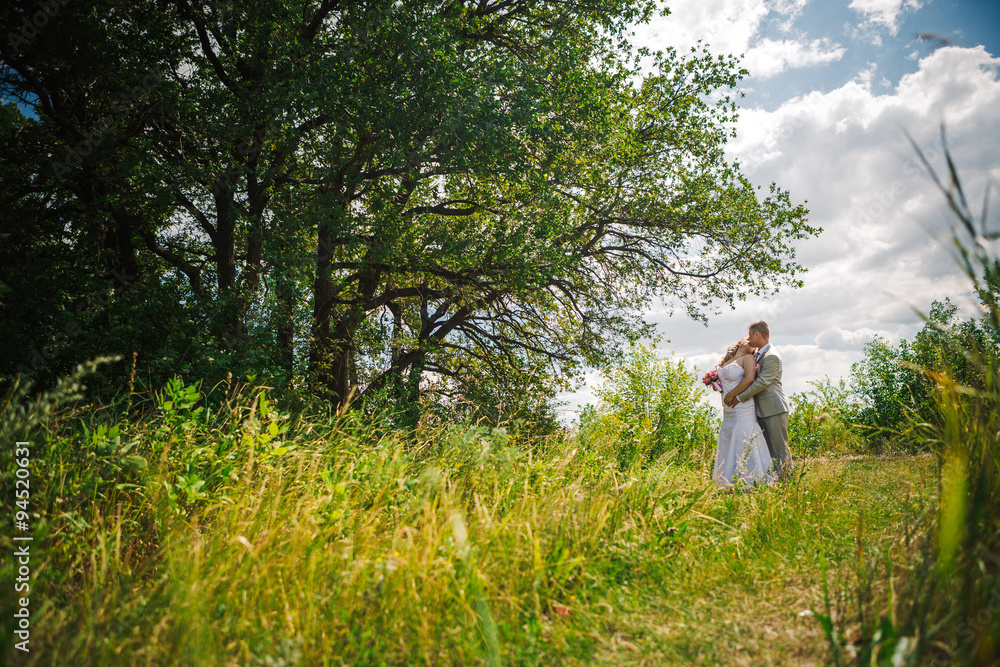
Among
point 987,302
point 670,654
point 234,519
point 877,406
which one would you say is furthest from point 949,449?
point 877,406

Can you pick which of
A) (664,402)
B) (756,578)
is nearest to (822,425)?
(664,402)

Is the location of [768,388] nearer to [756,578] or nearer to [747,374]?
[747,374]

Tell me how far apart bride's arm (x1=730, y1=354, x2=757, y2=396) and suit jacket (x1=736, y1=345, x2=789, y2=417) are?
0.05 metres

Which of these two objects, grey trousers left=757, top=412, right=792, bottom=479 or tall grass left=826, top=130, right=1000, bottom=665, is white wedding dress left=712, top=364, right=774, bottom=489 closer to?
grey trousers left=757, top=412, right=792, bottom=479

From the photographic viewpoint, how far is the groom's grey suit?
6160mm

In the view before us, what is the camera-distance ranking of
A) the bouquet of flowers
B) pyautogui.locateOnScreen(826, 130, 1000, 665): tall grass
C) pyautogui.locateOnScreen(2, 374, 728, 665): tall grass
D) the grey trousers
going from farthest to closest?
the bouquet of flowers
the grey trousers
pyautogui.locateOnScreen(2, 374, 728, 665): tall grass
pyautogui.locateOnScreen(826, 130, 1000, 665): tall grass

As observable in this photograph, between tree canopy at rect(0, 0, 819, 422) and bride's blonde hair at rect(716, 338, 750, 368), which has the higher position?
tree canopy at rect(0, 0, 819, 422)

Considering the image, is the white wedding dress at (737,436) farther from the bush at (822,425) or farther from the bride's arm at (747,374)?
the bush at (822,425)

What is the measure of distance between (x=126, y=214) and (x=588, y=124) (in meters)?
7.36

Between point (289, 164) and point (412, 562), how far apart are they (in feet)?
24.9

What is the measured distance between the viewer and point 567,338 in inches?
435

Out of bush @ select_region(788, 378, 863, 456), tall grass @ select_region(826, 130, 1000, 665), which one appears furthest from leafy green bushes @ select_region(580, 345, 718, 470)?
tall grass @ select_region(826, 130, 1000, 665)

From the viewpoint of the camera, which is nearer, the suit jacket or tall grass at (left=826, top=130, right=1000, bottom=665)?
tall grass at (left=826, top=130, right=1000, bottom=665)

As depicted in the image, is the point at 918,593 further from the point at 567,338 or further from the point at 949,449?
the point at 567,338
